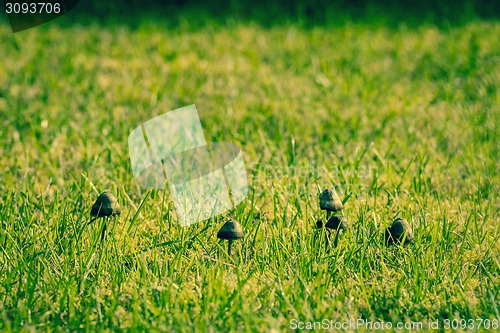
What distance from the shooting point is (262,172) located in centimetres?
416

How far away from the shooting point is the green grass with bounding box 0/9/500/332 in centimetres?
293

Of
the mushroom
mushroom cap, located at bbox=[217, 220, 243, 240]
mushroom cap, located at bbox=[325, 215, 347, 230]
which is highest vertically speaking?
the mushroom

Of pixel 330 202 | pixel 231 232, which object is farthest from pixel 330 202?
pixel 231 232

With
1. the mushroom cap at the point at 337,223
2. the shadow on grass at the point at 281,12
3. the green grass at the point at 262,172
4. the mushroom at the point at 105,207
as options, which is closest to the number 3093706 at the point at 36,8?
the shadow on grass at the point at 281,12

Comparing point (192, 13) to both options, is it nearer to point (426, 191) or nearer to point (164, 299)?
point (426, 191)

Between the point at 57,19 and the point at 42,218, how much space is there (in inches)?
162

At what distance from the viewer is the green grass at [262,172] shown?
9.62 feet

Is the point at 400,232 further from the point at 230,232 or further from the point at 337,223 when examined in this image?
the point at 230,232

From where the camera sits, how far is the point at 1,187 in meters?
3.96

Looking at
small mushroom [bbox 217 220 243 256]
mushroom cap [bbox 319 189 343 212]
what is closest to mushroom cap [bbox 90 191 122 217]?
small mushroom [bbox 217 220 243 256]

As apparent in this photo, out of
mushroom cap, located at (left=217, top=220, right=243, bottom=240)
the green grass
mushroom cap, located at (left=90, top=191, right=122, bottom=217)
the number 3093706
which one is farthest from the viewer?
the number 3093706

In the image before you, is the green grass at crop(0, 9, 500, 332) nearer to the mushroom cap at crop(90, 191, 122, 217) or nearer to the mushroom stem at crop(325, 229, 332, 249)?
the mushroom stem at crop(325, 229, 332, 249)

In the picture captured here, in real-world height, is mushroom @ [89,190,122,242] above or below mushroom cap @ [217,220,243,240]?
above

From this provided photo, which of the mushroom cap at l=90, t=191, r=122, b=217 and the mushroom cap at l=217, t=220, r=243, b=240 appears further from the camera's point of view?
the mushroom cap at l=90, t=191, r=122, b=217
